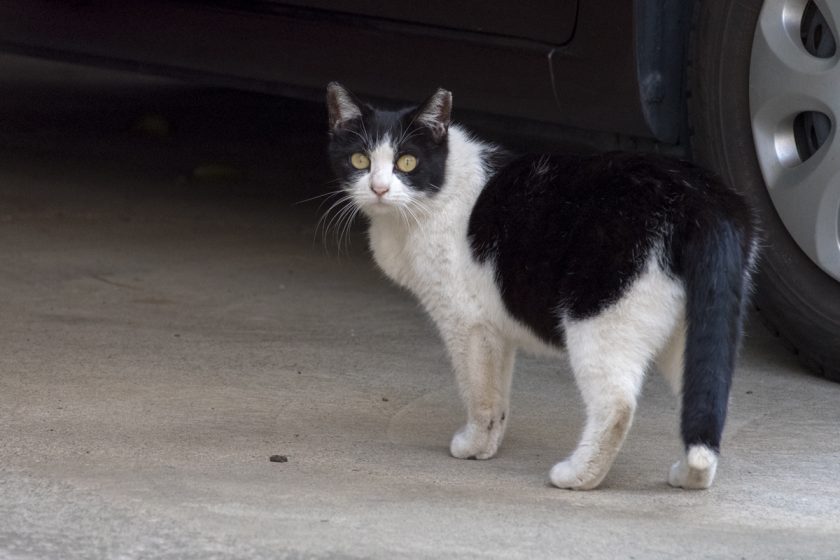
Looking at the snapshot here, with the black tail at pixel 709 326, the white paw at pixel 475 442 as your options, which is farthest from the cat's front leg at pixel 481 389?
the black tail at pixel 709 326

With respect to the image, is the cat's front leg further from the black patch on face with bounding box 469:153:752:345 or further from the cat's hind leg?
the cat's hind leg

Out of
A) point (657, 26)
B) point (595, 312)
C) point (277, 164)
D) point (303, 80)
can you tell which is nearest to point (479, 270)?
point (595, 312)

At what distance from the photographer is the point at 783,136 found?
161 inches

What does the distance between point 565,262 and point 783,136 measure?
1154 mm

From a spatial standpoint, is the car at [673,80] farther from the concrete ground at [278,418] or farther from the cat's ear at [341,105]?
the cat's ear at [341,105]

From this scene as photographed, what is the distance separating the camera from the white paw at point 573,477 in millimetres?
3271

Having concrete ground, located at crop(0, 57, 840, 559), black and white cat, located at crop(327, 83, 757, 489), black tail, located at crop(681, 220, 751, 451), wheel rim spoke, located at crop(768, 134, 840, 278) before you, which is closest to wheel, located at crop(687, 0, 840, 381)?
wheel rim spoke, located at crop(768, 134, 840, 278)

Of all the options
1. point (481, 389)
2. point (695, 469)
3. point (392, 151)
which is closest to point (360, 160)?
point (392, 151)

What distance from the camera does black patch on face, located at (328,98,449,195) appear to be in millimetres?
3773

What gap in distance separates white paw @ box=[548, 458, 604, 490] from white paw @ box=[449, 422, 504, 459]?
0.37 meters

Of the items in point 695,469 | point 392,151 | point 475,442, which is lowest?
point 475,442

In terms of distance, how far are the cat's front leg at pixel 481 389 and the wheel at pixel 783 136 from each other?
37.3 inches

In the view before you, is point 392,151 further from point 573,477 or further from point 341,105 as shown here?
point 573,477

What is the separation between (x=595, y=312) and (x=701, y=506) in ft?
1.70
